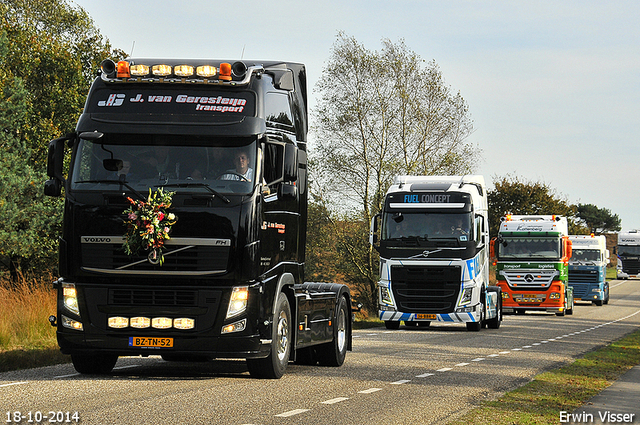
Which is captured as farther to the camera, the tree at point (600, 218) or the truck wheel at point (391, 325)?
the tree at point (600, 218)

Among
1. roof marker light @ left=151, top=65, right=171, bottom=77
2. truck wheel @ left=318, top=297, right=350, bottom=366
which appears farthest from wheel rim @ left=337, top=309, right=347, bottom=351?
roof marker light @ left=151, top=65, right=171, bottom=77

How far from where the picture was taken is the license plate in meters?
10.2

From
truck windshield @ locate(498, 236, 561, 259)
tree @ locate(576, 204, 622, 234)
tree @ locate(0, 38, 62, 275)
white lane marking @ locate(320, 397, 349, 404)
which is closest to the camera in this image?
white lane marking @ locate(320, 397, 349, 404)

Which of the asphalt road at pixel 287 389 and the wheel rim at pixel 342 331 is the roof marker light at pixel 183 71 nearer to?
the asphalt road at pixel 287 389

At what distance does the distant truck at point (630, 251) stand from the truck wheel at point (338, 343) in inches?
2298

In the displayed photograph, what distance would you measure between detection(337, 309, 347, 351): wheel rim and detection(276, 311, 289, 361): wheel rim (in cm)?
217

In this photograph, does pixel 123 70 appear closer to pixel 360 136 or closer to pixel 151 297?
pixel 151 297

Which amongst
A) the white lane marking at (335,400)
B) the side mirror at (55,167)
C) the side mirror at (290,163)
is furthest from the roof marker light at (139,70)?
the white lane marking at (335,400)

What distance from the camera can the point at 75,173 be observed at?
410 inches

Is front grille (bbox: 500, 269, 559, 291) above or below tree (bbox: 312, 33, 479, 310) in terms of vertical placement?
below

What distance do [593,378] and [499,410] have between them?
408 centimetres

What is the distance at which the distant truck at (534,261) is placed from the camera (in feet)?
112

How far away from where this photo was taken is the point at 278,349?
436 inches

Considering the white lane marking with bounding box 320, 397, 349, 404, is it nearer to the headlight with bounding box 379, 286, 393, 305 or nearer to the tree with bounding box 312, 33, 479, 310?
the headlight with bounding box 379, 286, 393, 305
